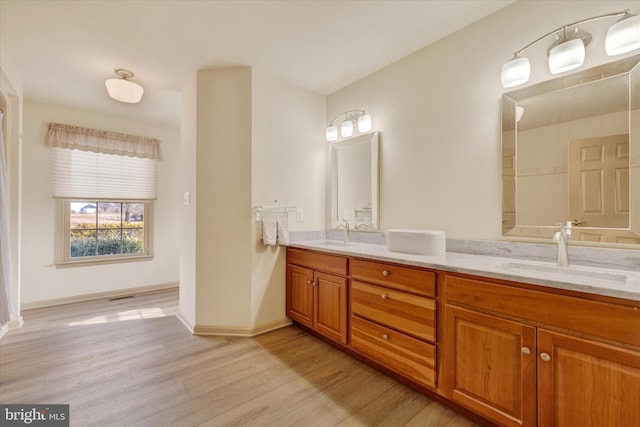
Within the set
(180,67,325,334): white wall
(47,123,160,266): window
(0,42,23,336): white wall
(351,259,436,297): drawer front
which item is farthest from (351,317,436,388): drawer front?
(47,123,160,266): window

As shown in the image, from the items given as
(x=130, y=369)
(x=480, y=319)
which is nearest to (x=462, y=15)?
(x=480, y=319)

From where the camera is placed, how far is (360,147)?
2.68 metres

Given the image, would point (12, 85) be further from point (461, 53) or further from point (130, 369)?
point (461, 53)

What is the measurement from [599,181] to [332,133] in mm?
2056

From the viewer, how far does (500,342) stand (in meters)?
1.29

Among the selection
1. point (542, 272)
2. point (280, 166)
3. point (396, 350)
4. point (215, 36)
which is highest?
point (215, 36)

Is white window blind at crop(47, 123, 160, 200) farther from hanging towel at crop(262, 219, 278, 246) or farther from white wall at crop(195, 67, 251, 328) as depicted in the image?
hanging towel at crop(262, 219, 278, 246)

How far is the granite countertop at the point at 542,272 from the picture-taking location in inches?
41.1

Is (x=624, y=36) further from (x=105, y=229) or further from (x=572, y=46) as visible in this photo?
(x=105, y=229)

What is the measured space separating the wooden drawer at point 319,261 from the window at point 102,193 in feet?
8.55

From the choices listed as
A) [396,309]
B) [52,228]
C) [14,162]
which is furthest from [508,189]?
[52,228]

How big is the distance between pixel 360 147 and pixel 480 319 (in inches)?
71.2

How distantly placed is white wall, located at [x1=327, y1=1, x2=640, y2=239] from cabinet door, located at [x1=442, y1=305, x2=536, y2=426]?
72 centimetres

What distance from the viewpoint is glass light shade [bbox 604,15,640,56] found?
132 cm
